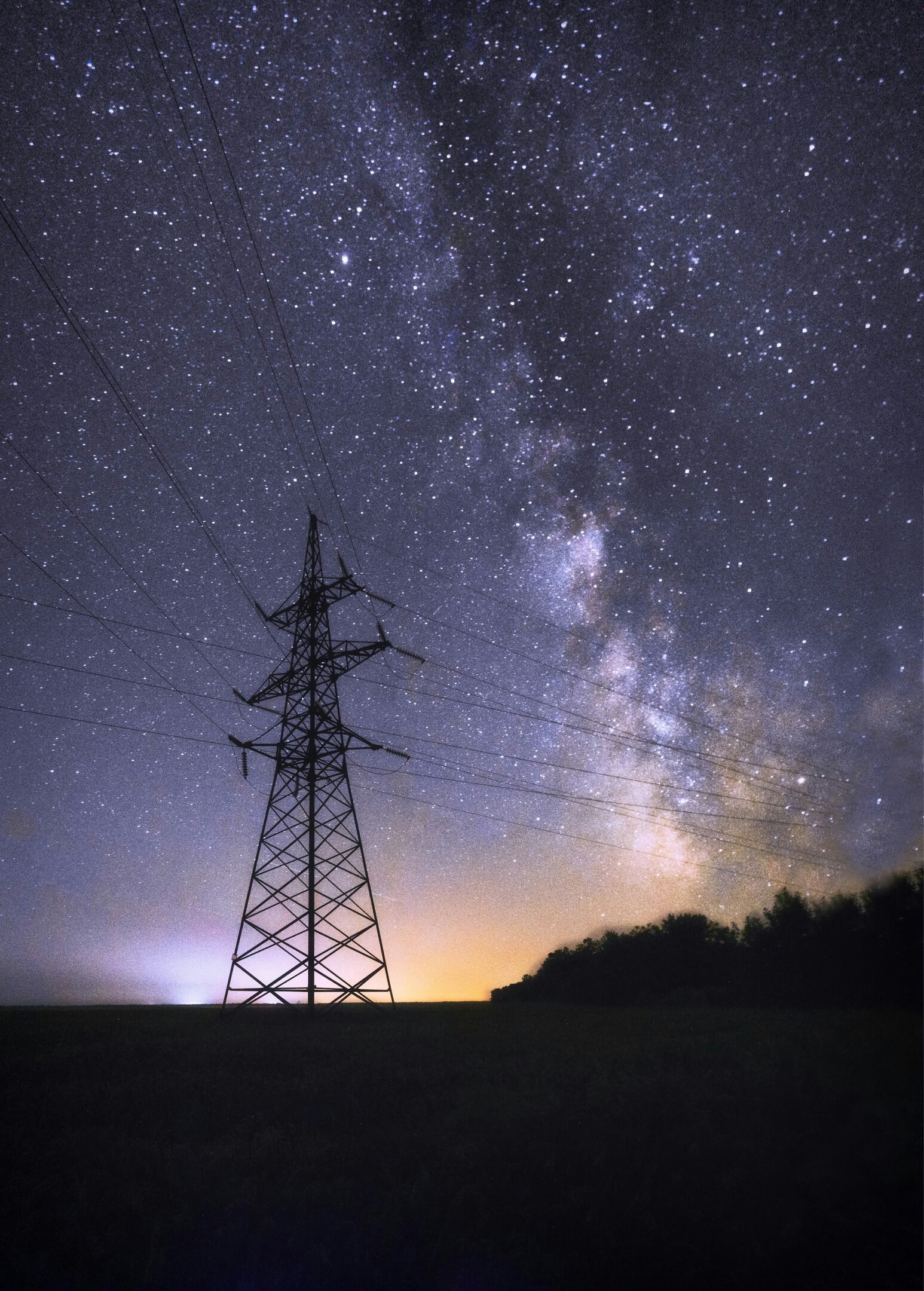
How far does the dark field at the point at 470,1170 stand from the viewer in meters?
5.39

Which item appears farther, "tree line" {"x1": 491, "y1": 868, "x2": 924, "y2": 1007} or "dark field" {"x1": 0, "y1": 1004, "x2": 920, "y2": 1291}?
"tree line" {"x1": 491, "y1": 868, "x2": 924, "y2": 1007}

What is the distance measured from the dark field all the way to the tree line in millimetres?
681

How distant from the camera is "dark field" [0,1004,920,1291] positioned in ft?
17.7

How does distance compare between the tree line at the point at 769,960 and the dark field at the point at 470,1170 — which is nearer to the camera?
the dark field at the point at 470,1170

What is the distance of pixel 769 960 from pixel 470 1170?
923 inches

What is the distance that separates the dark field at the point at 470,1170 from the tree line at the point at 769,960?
0.68 m

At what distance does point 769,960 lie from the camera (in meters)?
24.9

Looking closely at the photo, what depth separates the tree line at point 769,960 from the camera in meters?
7.28

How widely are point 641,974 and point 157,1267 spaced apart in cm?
3511

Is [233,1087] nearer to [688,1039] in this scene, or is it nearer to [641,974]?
[688,1039]

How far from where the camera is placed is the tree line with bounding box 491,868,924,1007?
23.9 ft

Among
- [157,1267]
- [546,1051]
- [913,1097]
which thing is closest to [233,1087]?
[157,1267]

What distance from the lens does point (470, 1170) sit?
22.4 ft

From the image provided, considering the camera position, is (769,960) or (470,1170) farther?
(769,960)
